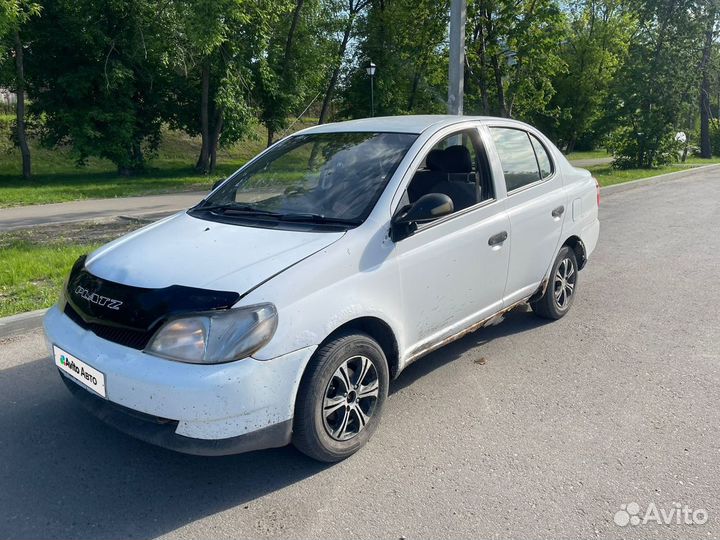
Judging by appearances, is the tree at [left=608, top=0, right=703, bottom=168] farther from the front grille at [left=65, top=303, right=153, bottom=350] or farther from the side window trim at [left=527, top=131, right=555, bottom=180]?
the front grille at [left=65, top=303, right=153, bottom=350]

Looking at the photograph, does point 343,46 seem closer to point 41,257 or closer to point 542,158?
point 41,257

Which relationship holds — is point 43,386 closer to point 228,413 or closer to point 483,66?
point 228,413

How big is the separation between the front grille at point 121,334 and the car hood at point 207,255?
0.23 meters

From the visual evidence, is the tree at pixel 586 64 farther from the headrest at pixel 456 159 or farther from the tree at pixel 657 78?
the headrest at pixel 456 159

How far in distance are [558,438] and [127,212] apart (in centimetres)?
1120

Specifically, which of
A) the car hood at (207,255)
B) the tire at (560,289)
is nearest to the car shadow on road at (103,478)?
the car hood at (207,255)

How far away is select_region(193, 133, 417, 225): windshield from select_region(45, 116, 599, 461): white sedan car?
0.05 ft

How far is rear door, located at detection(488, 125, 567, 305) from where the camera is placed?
444cm

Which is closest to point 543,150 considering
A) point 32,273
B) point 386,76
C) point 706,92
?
point 32,273

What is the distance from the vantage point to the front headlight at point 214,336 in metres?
2.68

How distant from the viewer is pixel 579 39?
1618 inches

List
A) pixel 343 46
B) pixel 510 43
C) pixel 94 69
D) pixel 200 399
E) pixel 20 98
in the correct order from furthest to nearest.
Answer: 1. pixel 343 46
2. pixel 94 69
3. pixel 20 98
4. pixel 510 43
5. pixel 200 399

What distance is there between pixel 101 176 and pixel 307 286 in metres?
24.6

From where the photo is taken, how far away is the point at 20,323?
5133 millimetres
